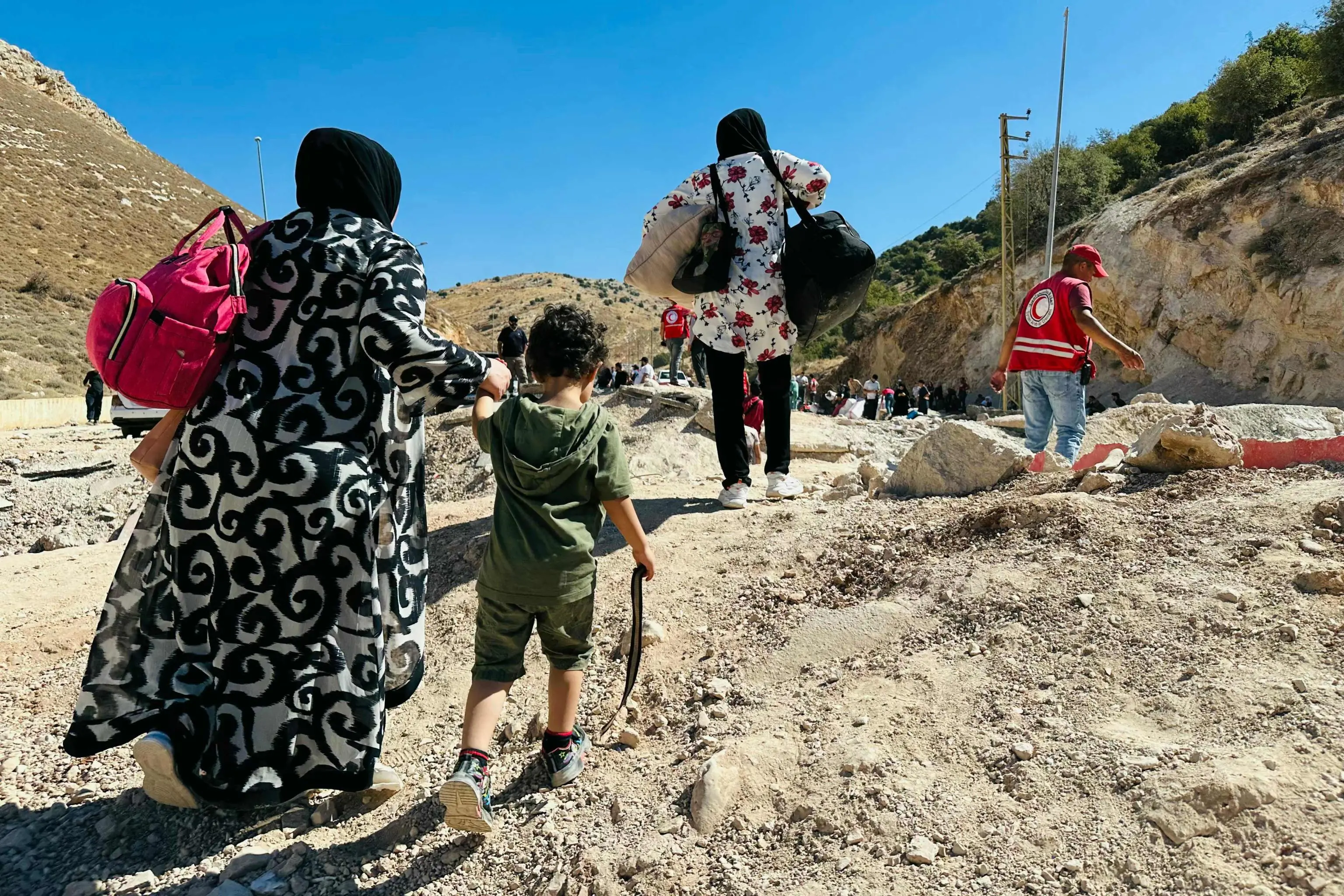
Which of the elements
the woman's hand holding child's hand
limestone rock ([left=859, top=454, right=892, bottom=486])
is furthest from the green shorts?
limestone rock ([left=859, top=454, right=892, bottom=486])

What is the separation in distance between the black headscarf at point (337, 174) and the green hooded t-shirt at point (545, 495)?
0.76m

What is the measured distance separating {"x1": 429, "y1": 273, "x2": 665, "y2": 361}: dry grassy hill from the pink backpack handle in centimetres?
5828

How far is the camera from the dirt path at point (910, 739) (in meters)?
1.77

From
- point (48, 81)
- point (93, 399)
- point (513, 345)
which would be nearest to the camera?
point (513, 345)

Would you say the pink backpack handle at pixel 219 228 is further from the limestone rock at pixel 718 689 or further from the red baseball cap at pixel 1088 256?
the red baseball cap at pixel 1088 256

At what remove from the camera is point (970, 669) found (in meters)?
2.44

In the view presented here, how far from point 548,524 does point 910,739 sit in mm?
1123

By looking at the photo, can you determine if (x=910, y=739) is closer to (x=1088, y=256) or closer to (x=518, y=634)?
(x=518, y=634)

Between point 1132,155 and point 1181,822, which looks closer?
point 1181,822

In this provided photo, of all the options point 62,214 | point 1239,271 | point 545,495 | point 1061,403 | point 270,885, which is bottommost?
point 270,885

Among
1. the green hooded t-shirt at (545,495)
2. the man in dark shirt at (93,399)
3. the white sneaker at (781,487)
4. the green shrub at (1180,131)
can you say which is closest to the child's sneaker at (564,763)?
the green hooded t-shirt at (545,495)

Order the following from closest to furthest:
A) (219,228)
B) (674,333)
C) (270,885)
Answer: (270,885)
(219,228)
(674,333)

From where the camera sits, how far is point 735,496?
4.46 metres

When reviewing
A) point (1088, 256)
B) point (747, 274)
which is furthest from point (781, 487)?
point (1088, 256)
